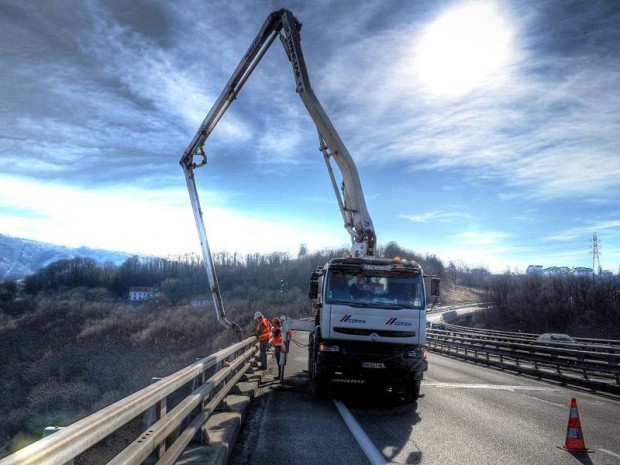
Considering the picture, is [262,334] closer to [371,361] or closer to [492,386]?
[371,361]

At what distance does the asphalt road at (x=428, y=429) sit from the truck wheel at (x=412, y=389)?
259mm

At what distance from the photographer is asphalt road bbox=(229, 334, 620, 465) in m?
5.93

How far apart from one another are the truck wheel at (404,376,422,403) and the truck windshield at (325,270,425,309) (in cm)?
151

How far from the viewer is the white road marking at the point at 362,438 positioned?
228 inches

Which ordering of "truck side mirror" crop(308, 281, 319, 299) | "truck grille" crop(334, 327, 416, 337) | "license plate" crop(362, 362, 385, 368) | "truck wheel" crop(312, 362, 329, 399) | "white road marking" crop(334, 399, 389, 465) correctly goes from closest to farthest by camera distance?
"white road marking" crop(334, 399, 389, 465) < "license plate" crop(362, 362, 385, 368) < "truck grille" crop(334, 327, 416, 337) < "truck wheel" crop(312, 362, 329, 399) < "truck side mirror" crop(308, 281, 319, 299)

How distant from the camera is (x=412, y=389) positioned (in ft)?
32.3

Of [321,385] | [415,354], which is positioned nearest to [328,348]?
[321,385]

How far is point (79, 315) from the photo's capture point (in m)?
78.5

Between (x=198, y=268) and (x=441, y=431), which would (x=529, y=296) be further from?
(x=198, y=268)

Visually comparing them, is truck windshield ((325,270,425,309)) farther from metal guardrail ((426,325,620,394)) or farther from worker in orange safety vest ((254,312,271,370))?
metal guardrail ((426,325,620,394))

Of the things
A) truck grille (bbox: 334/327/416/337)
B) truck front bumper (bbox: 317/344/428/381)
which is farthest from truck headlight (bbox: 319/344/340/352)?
truck grille (bbox: 334/327/416/337)

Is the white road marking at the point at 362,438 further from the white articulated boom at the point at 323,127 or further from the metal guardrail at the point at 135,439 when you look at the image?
the white articulated boom at the point at 323,127

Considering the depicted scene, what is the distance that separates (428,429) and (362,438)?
1274 mm

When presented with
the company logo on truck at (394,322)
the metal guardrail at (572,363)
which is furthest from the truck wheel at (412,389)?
the metal guardrail at (572,363)
